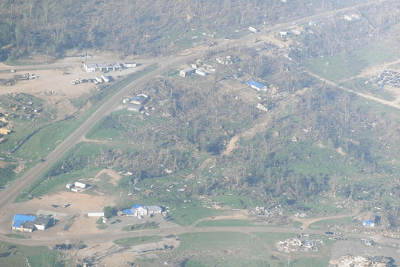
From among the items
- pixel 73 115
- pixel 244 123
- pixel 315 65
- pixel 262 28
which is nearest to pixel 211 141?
pixel 244 123

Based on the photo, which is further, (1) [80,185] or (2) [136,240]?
(1) [80,185]

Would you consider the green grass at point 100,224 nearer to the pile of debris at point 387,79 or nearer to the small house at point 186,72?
the small house at point 186,72

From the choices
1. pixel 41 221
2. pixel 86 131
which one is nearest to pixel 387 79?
pixel 86 131

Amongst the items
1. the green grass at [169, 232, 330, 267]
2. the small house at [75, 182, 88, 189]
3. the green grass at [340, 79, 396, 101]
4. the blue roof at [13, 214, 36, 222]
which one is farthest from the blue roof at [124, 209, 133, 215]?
the green grass at [340, 79, 396, 101]

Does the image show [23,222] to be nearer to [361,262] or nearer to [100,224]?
[100,224]

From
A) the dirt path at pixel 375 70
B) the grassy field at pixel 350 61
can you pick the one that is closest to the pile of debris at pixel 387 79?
the dirt path at pixel 375 70

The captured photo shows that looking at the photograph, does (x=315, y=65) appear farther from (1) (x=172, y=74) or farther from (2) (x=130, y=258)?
(2) (x=130, y=258)

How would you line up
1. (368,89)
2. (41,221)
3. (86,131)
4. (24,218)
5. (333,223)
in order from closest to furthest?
(41,221) < (24,218) < (333,223) < (86,131) < (368,89)
